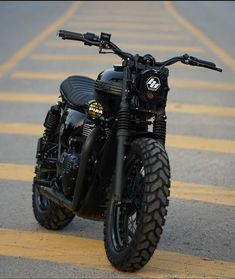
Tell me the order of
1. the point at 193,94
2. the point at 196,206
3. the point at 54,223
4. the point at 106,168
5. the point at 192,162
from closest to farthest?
the point at 106,168 → the point at 54,223 → the point at 196,206 → the point at 192,162 → the point at 193,94

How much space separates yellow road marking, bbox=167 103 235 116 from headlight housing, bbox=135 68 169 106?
6.12 meters

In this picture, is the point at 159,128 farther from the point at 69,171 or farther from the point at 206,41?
the point at 206,41

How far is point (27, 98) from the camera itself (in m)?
12.9

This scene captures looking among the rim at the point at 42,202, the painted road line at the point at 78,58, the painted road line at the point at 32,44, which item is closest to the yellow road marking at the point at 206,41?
the painted road line at the point at 78,58

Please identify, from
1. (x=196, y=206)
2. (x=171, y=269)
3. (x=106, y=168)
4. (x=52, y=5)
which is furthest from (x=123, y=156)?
(x=52, y=5)

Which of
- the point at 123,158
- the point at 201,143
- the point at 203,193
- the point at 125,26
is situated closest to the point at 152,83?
the point at 123,158

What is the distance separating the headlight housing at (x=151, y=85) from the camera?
5.73 metres

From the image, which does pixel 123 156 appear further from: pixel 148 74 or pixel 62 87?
pixel 62 87

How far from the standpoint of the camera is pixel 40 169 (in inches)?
279

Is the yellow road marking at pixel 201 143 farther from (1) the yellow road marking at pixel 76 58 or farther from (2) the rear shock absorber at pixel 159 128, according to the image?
(1) the yellow road marking at pixel 76 58

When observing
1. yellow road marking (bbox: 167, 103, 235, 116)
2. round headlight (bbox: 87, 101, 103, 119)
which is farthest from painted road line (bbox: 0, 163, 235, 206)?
yellow road marking (bbox: 167, 103, 235, 116)

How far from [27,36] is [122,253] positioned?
14795 mm

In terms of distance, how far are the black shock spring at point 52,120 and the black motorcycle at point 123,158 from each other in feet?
1.83

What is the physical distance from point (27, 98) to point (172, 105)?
6.57 ft
